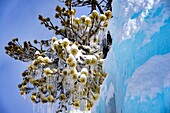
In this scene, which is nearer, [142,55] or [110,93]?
[142,55]

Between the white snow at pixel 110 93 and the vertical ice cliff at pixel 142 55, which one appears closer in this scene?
the vertical ice cliff at pixel 142 55

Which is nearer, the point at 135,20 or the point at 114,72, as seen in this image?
the point at 135,20

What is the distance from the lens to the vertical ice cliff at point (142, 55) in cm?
201

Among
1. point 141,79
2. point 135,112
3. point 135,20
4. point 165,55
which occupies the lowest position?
point 135,112

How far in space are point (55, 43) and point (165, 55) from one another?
302 centimetres

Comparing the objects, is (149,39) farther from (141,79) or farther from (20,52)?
(20,52)

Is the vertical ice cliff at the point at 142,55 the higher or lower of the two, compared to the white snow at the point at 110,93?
higher

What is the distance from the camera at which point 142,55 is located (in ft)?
7.28

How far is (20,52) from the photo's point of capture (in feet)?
21.0

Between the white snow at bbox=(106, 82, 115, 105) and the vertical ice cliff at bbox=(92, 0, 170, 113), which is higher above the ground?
the vertical ice cliff at bbox=(92, 0, 170, 113)

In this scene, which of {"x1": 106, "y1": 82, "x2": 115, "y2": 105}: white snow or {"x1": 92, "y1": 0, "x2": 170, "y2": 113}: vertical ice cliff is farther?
{"x1": 106, "y1": 82, "x2": 115, "y2": 105}: white snow

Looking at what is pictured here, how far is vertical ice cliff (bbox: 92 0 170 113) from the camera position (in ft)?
6.59

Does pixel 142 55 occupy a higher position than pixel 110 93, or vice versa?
pixel 142 55

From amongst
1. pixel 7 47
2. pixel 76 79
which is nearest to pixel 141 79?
pixel 76 79
